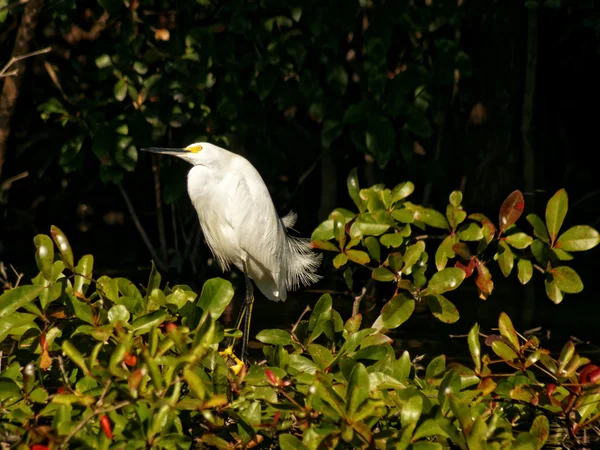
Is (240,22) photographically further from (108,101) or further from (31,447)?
(31,447)

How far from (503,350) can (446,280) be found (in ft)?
0.84

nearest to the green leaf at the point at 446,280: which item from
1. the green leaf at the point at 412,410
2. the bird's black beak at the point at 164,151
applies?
the green leaf at the point at 412,410

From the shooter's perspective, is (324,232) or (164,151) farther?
(164,151)

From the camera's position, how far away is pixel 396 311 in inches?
112

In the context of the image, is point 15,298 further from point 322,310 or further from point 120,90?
point 120,90

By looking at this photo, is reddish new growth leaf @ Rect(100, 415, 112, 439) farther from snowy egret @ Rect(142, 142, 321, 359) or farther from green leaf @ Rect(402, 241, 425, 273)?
snowy egret @ Rect(142, 142, 321, 359)

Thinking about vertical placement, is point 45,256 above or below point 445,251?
above

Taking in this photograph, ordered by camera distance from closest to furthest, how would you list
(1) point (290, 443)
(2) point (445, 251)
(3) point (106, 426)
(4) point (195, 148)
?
(3) point (106, 426), (1) point (290, 443), (2) point (445, 251), (4) point (195, 148)

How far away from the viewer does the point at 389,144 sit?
5.50 meters

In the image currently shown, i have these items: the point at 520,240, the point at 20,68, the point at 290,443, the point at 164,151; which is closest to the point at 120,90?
the point at 20,68

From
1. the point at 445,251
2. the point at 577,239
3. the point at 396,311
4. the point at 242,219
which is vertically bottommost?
the point at 242,219

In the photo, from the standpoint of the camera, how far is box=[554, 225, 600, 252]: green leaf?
109 inches

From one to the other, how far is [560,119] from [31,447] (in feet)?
21.5

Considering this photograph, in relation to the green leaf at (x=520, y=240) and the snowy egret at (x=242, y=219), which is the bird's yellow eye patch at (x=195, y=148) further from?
the green leaf at (x=520, y=240)
